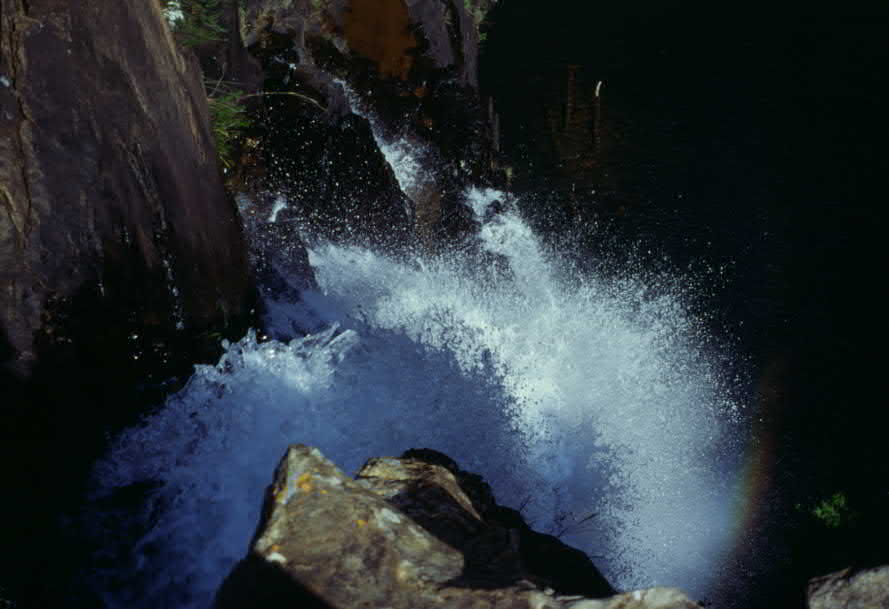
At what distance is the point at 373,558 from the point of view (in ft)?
7.70

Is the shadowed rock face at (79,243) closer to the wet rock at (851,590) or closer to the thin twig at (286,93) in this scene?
the thin twig at (286,93)

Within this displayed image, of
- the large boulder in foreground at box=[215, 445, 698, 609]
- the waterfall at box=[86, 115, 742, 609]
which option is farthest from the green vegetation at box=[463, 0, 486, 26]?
the large boulder in foreground at box=[215, 445, 698, 609]

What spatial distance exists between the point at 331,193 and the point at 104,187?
3.69 meters

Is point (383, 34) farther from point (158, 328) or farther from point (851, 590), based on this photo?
point (851, 590)

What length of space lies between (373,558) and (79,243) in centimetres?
197

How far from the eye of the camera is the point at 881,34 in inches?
461

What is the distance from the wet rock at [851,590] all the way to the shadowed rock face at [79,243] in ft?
16.6

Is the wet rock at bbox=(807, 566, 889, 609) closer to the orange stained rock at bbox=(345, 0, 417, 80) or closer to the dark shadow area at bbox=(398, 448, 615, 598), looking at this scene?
the dark shadow area at bbox=(398, 448, 615, 598)

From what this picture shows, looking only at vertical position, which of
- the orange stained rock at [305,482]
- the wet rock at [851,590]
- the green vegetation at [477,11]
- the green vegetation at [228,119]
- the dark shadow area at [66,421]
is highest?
the green vegetation at [477,11]

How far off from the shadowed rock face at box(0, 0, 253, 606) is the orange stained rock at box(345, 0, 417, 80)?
143 inches

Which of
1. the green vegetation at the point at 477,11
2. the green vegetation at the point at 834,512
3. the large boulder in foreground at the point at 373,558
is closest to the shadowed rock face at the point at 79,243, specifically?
the large boulder in foreground at the point at 373,558

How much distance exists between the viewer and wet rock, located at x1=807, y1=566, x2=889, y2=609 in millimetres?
4480

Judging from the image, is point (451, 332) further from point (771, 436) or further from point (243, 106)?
point (771, 436)

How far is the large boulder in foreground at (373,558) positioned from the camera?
7.23 feet
